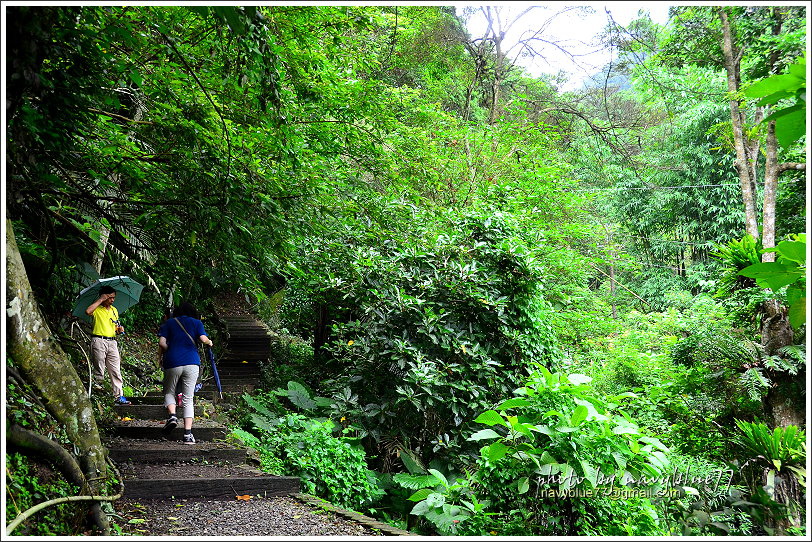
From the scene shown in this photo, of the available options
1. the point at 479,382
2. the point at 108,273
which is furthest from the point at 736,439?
the point at 108,273

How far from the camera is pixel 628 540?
221 cm

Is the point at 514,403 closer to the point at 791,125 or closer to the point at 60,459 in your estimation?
the point at 791,125

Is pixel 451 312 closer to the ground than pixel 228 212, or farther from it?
closer to the ground

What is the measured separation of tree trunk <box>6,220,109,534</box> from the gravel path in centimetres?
42

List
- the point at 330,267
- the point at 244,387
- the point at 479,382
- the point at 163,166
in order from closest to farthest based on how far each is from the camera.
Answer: the point at 163,166, the point at 479,382, the point at 330,267, the point at 244,387

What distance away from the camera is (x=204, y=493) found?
14.2 ft

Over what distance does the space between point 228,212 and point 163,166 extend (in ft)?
3.47

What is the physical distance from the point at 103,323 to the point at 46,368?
3279mm

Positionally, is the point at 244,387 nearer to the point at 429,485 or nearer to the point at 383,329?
the point at 383,329

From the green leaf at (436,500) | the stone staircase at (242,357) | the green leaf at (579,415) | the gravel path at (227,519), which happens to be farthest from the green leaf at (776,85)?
the stone staircase at (242,357)

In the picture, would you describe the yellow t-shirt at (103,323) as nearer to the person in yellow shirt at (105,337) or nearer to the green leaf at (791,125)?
the person in yellow shirt at (105,337)

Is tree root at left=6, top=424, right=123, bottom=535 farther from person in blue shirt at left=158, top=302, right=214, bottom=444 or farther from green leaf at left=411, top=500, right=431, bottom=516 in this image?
person in blue shirt at left=158, top=302, right=214, bottom=444

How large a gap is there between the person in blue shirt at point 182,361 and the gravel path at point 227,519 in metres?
1.32

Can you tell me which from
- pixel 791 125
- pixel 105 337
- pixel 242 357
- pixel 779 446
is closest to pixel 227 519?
pixel 105 337
